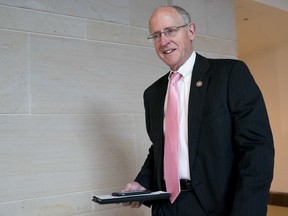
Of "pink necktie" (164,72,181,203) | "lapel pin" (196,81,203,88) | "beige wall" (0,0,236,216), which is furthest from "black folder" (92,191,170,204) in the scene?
"beige wall" (0,0,236,216)

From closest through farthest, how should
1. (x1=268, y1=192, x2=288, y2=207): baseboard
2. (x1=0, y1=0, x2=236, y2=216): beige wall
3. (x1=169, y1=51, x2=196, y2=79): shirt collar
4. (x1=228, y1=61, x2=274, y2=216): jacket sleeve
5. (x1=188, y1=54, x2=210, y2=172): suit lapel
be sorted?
1. (x1=228, y1=61, x2=274, y2=216): jacket sleeve
2. (x1=188, y1=54, x2=210, y2=172): suit lapel
3. (x1=169, y1=51, x2=196, y2=79): shirt collar
4. (x1=0, y1=0, x2=236, y2=216): beige wall
5. (x1=268, y1=192, x2=288, y2=207): baseboard

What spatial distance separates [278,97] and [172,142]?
344cm

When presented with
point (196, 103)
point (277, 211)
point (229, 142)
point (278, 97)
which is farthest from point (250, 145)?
point (277, 211)

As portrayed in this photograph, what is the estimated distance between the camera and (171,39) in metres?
1.30

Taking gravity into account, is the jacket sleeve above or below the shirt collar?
below

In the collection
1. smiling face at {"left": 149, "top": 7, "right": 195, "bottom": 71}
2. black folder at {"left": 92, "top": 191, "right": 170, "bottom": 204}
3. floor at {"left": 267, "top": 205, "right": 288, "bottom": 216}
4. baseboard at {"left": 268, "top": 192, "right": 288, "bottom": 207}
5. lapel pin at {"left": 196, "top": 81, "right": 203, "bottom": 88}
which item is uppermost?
smiling face at {"left": 149, "top": 7, "right": 195, "bottom": 71}

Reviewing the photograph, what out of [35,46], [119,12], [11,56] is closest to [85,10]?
→ [119,12]

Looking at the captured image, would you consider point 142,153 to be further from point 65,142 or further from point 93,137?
point 65,142

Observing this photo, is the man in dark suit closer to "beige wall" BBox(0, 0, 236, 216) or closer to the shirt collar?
the shirt collar

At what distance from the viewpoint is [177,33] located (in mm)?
1308

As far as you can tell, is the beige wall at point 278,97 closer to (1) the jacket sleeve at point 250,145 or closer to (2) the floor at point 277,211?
(2) the floor at point 277,211

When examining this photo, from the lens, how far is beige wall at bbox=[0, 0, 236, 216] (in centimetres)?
183

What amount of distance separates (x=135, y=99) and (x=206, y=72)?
103 centimetres

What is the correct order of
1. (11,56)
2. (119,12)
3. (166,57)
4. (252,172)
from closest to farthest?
(252,172) < (166,57) < (11,56) < (119,12)
